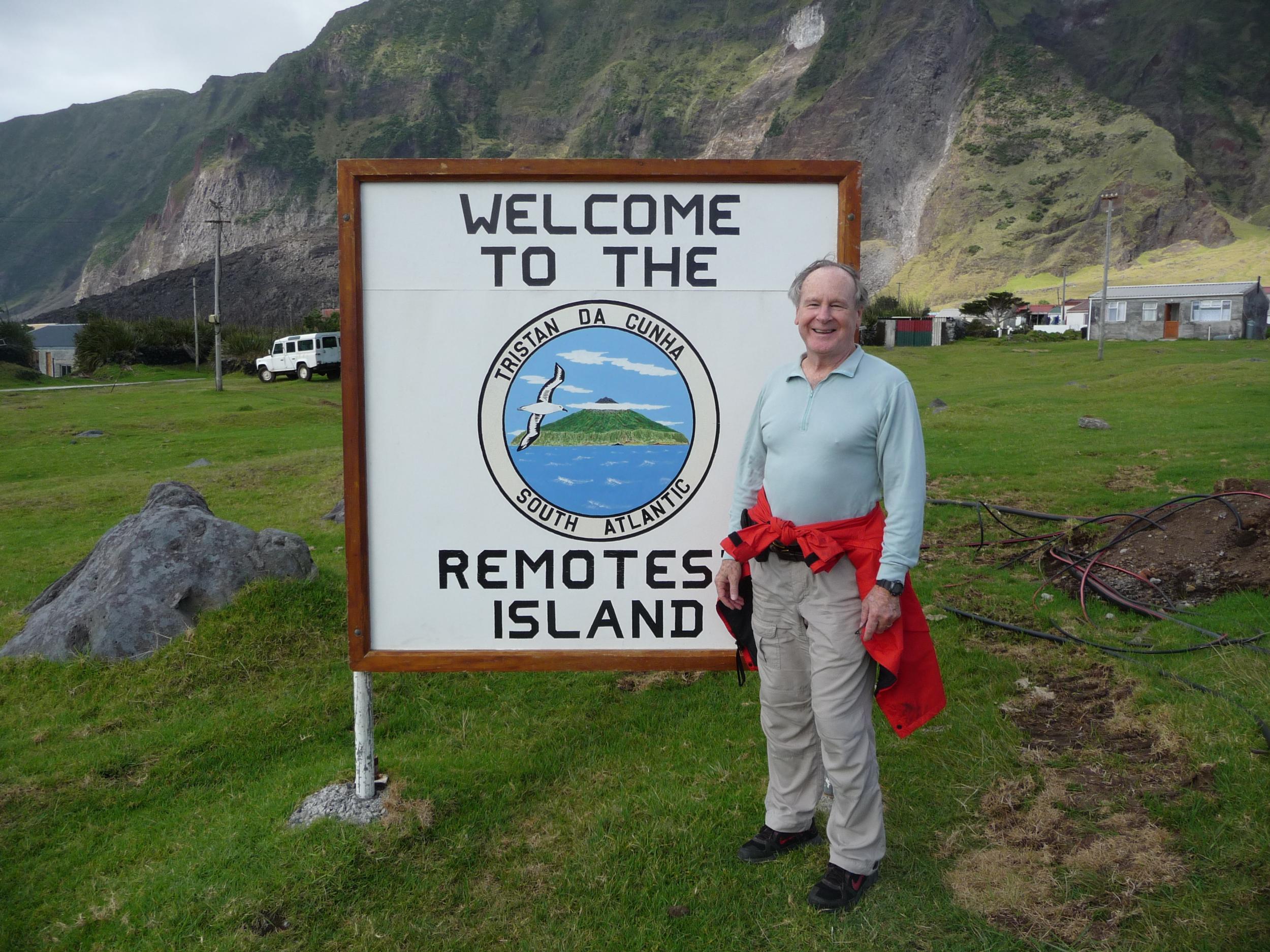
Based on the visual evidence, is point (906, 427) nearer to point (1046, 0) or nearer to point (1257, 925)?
point (1257, 925)

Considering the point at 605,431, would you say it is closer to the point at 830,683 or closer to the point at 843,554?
the point at 843,554

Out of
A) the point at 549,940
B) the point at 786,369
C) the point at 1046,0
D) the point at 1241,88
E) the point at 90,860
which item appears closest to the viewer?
the point at 549,940

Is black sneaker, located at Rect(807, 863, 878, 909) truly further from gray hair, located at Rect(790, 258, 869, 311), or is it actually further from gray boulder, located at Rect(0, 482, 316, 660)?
gray boulder, located at Rect(0, 482, 316, 660)

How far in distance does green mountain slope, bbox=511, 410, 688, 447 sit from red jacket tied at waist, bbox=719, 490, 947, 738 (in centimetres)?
78

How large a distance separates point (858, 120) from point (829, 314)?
144058mm

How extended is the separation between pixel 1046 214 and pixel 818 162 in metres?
119

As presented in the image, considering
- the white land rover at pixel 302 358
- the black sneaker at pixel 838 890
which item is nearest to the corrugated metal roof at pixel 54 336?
the white land rover at pixel 302 358

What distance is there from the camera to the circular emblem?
376 centimetres

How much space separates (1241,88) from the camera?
144375 mm

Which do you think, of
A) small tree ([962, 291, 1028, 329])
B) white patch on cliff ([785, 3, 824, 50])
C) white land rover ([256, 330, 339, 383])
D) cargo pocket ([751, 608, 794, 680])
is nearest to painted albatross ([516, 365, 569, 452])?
cargo pocket ([751, 608, 794, 680])

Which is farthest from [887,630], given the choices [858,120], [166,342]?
[858,120]

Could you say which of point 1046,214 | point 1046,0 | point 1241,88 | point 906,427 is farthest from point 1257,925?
point 1046,0

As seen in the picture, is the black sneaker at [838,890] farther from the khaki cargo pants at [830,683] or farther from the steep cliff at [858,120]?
the steep cliff at [858,120]

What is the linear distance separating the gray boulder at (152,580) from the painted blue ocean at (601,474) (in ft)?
9.32
